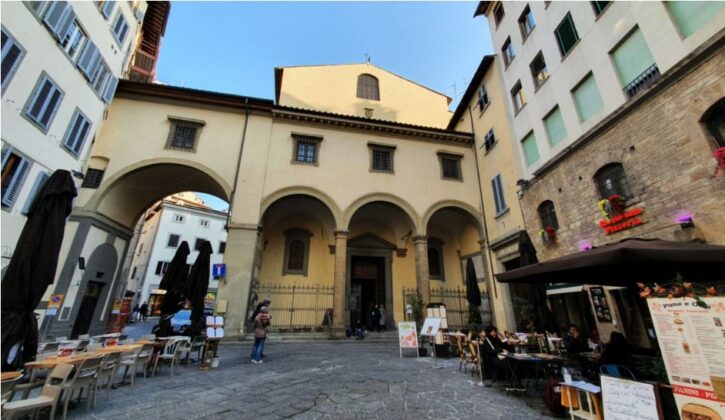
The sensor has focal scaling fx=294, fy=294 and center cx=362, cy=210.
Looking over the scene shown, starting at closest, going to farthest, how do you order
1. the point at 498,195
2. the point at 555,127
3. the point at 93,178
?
the point at 555,127
the point at 93,178
the point at 498,195

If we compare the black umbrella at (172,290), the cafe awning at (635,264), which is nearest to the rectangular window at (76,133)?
the black umbrella at (172,290)

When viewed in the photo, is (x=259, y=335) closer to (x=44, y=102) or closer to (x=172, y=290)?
(x=172, y=290)

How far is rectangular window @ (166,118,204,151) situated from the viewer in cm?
1295

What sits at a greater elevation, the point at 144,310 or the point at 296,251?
the point at 296,251

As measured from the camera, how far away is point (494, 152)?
14.2 m

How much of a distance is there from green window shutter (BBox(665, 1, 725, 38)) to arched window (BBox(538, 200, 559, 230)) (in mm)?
5518

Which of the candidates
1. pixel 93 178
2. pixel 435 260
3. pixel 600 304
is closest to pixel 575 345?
pixel 600 304

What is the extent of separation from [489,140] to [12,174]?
17.8 meters

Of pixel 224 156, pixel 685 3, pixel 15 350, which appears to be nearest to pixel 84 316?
pixel 224 156

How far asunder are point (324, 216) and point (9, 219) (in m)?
10.3

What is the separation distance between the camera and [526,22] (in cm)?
1250

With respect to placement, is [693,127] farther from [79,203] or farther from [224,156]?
[79,203]

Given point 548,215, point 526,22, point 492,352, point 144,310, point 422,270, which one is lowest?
point 492,352

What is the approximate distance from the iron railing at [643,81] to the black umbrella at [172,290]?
13.3 m
